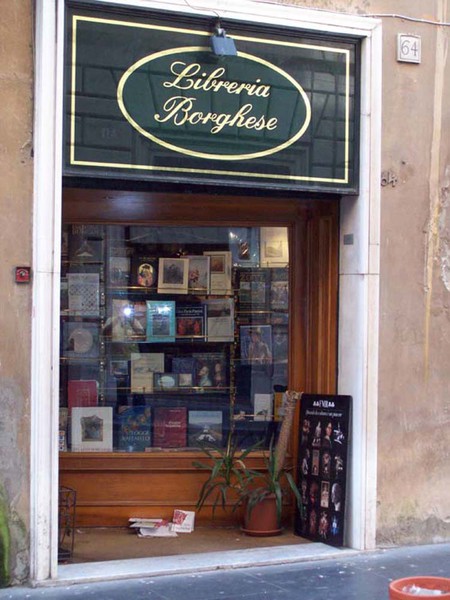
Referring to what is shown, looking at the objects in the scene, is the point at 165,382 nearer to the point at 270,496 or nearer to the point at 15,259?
the point at 270,496

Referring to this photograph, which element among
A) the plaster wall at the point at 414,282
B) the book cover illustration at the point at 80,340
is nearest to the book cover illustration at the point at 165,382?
the book cover illustration at the point at 80,340

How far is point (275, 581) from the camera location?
280 inches

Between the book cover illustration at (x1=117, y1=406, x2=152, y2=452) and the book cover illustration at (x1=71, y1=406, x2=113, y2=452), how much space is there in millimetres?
106

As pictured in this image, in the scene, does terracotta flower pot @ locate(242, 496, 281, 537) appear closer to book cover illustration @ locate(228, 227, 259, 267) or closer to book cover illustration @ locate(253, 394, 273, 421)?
book cover illustration @ locate(253, 394, 273, 421)

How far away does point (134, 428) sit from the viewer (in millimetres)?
8859

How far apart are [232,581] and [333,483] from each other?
134cm

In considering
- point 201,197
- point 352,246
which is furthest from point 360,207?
point 201,197

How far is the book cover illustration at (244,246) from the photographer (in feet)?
29.5

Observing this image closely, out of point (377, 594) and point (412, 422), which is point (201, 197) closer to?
point (412, 422)

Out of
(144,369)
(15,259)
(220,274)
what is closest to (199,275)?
(220,274)

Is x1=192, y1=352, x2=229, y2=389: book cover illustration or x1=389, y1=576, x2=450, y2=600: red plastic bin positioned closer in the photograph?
x1=389, y1=576, x2=450, y2=600: red plastic bin

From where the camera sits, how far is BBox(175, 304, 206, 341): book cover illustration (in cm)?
898

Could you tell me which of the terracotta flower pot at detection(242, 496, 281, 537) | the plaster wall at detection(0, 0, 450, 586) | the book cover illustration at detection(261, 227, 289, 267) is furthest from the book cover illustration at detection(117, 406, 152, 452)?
the plaster wall at detection(0, 0, 450, 586)

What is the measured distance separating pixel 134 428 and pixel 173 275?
4.56 feet
